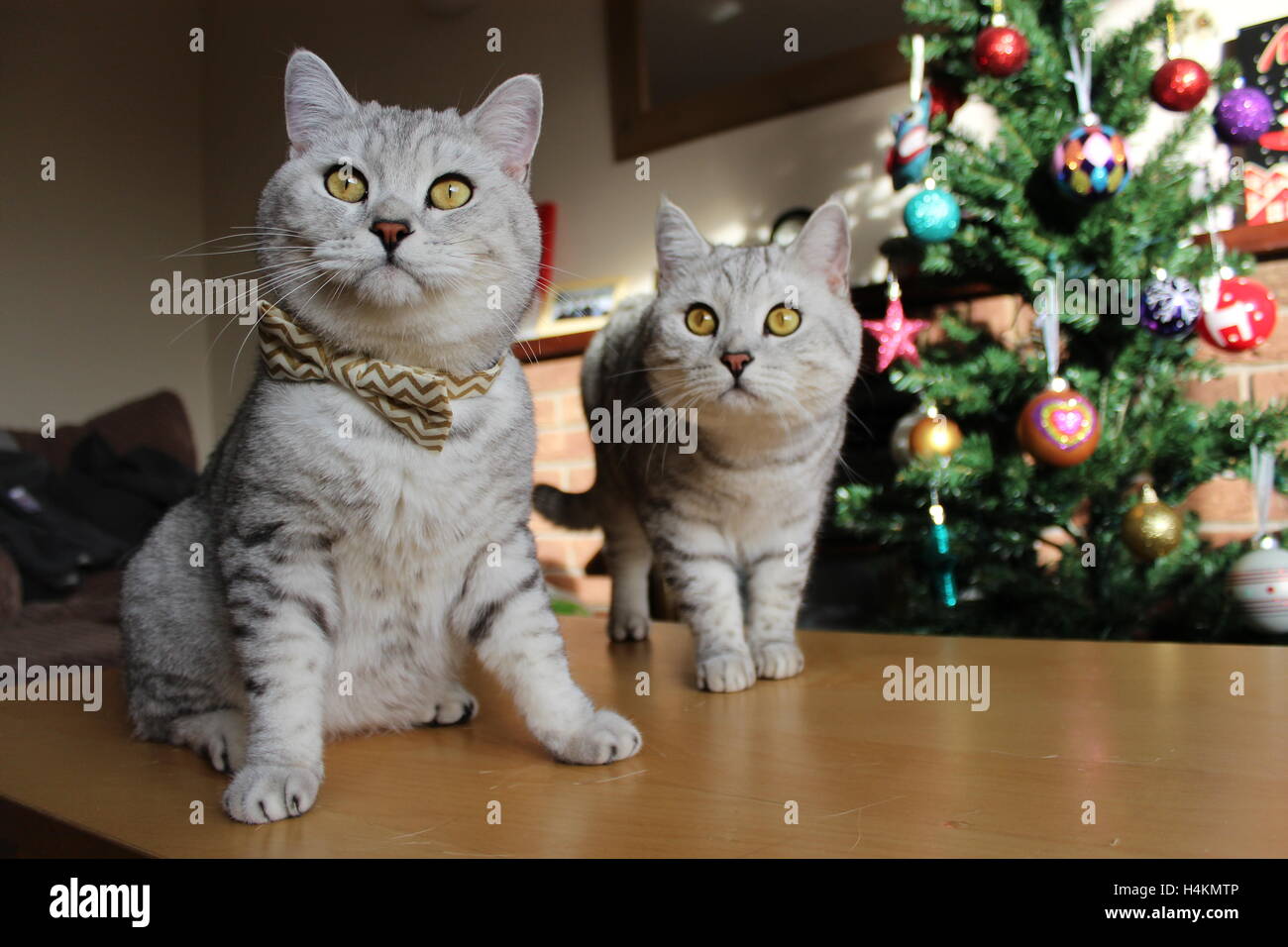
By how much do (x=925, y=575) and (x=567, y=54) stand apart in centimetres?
182

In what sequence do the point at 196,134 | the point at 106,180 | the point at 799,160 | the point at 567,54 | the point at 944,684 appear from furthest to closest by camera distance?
the point at 196,134 < the point at 106,180 < the point at 567,54 < the point at 799,160 < the point at 944,684

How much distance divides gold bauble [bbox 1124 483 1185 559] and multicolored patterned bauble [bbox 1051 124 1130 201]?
49 cm

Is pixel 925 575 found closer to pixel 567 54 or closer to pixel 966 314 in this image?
pixel 966 314

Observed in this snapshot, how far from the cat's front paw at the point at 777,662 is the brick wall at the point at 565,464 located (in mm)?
1534

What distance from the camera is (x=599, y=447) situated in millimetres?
1420

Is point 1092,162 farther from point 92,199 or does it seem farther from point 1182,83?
point 92,199

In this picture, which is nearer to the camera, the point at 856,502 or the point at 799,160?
the point at 856,502

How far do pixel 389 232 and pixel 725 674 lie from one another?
576mm

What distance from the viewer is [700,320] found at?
3.54 ft

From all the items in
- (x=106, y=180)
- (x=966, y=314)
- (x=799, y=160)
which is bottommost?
(x=966, y=314)

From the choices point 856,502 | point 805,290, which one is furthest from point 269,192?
point 856,502

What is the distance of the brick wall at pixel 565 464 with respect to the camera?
2.60 m

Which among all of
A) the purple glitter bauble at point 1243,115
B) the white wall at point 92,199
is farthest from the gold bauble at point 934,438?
the white wall at point 92,199

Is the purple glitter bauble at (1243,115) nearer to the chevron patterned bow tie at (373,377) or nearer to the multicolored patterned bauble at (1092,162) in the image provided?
the multicolored patterned bauble at (1092,162)
